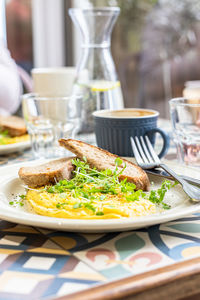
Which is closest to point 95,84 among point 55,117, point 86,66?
point 86,66

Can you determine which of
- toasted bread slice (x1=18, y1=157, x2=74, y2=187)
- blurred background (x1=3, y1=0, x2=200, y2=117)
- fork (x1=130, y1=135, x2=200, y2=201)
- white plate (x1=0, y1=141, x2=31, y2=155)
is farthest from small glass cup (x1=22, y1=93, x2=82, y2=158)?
blurred background (x1=3, y1=0, x2=200, y2=117)

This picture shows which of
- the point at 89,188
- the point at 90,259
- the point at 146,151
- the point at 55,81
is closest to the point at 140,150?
the point at 146,151

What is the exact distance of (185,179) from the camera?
88cm

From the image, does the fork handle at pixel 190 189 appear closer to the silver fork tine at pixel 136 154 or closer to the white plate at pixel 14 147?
the silver fork tine at pixel 136 154

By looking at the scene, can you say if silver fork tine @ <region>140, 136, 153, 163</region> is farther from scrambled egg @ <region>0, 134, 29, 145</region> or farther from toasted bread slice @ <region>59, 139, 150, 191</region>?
scrambled egg @ <region>0, 134, 29, 145</region>

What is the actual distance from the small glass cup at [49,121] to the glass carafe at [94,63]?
8 centimetres

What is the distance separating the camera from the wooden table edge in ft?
1.75

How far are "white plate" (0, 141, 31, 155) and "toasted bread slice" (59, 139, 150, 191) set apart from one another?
0.43 m

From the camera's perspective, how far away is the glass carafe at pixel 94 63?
1441mm

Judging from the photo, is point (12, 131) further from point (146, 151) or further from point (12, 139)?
point (146, 151)

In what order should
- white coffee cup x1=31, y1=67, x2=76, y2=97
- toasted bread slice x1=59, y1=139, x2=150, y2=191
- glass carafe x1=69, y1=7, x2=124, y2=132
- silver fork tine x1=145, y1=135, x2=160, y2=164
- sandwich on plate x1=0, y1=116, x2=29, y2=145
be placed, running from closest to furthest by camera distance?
toasted bread slice x1=59, y1=139, x2=150, y2=191
silver fork tine x1=145, y1=135, x2=160, y2=164
glass carafe x1=69, y1=7, x2=124, y2=132
sandwich on plate x1=0, y1=116, x2=29, y2=145
white coffee cup x1=31, y1=67, x2=76, y2=97

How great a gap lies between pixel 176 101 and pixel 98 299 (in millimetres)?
821

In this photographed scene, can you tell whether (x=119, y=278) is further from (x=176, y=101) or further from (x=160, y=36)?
(x=160, y=36)

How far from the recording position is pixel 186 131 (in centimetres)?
122
